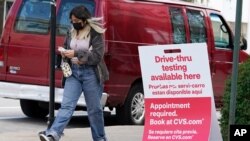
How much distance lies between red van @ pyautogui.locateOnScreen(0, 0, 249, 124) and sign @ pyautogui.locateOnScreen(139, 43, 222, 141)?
429 centimetres

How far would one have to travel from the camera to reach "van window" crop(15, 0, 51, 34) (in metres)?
11.3

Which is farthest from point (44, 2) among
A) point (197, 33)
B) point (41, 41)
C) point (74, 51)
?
A: point (74, 51)

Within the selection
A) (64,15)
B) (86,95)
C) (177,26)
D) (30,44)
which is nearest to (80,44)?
(86,95)

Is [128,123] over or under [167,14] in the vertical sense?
under

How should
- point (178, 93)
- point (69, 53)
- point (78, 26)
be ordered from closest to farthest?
point (178, 93) → point (69, 53) → point (78, 26)

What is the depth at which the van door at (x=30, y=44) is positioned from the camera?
11031 millimetres

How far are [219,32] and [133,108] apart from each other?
8.95ft

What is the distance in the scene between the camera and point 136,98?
1149 centimetres

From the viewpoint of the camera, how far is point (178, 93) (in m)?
6.16

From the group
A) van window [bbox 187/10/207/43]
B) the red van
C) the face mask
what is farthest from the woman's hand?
van window [bbox 187/10/207/43]

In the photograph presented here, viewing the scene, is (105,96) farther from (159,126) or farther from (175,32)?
(159,126)

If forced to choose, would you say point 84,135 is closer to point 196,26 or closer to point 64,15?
point 64,15

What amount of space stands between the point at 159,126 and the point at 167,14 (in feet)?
19.4

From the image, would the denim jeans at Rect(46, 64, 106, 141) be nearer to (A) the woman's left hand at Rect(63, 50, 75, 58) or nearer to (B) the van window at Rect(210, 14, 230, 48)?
(A) the woman's left hand at Rect(63, 50, 75, 58)
